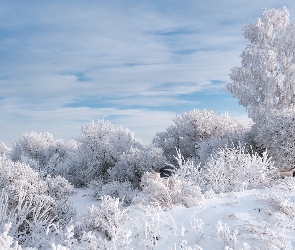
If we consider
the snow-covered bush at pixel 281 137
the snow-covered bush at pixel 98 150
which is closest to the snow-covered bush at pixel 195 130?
the snow-covered bush at pixel 98 150

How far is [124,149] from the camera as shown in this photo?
32406 mm

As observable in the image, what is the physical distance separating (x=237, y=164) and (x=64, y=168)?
19.0 meters

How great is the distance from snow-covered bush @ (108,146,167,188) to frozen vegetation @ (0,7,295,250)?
0.29 feet

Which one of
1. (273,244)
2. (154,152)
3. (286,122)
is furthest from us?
(154,152)

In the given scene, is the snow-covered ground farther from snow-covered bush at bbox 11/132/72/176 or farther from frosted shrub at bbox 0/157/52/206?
snow-covered bush at bbox 11/132/72/176

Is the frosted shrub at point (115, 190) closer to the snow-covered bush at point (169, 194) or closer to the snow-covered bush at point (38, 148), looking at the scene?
the snow-covered bush at point (38, 148)

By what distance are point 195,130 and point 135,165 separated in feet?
26.1

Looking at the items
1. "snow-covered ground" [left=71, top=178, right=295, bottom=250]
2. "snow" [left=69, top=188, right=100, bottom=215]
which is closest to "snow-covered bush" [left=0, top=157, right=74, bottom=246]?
"snow" [left=69, top=188, right=100, bottom=215]

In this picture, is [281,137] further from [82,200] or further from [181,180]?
[82,200]

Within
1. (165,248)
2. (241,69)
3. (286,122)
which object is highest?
(241,69)

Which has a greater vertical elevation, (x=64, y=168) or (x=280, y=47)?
(x=280, y=47)

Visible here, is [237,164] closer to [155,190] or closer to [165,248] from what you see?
[155,190]

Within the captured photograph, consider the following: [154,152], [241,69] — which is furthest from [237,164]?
[241,69]

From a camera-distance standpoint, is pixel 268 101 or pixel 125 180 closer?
pixel 125 180
